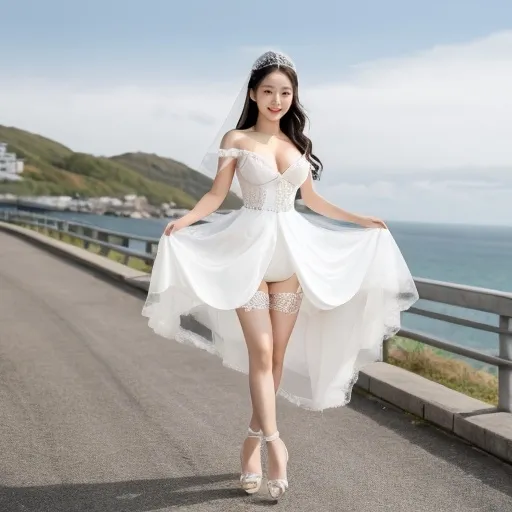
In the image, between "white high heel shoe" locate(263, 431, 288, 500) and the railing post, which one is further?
the railing post

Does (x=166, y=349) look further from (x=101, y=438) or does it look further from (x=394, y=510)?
(x=394, y=510)

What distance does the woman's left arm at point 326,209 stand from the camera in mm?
5191

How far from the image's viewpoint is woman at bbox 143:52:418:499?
4754 millimetres

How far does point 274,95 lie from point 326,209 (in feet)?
2.53

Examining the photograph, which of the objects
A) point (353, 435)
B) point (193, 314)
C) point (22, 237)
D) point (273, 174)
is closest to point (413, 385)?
point (353, 435)

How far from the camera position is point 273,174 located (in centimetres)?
482

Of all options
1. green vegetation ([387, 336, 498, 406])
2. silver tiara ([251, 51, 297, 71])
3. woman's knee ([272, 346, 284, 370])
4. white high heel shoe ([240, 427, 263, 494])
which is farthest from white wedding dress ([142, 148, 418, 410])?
green vegetation ([387, 336, 498, 406])

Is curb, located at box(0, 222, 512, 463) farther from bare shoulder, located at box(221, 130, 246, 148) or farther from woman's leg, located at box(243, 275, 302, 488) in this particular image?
bare shoulder, located at box(221, 130, 246, 148)

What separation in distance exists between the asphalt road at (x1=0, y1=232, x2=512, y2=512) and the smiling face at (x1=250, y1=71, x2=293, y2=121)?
2.06m

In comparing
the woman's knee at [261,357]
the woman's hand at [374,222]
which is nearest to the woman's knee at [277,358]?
the woman's knee at [261,357]

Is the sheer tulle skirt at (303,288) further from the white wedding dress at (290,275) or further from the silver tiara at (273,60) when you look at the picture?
the silver tiara at (273,60)

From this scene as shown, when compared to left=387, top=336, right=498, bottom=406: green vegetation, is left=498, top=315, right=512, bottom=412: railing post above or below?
above

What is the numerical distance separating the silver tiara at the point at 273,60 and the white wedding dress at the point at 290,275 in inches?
19.8

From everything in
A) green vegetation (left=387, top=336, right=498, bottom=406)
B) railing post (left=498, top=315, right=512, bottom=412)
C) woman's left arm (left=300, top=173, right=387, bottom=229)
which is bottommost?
green vegetation (left=387, top=336, right=498, bottom=406)
